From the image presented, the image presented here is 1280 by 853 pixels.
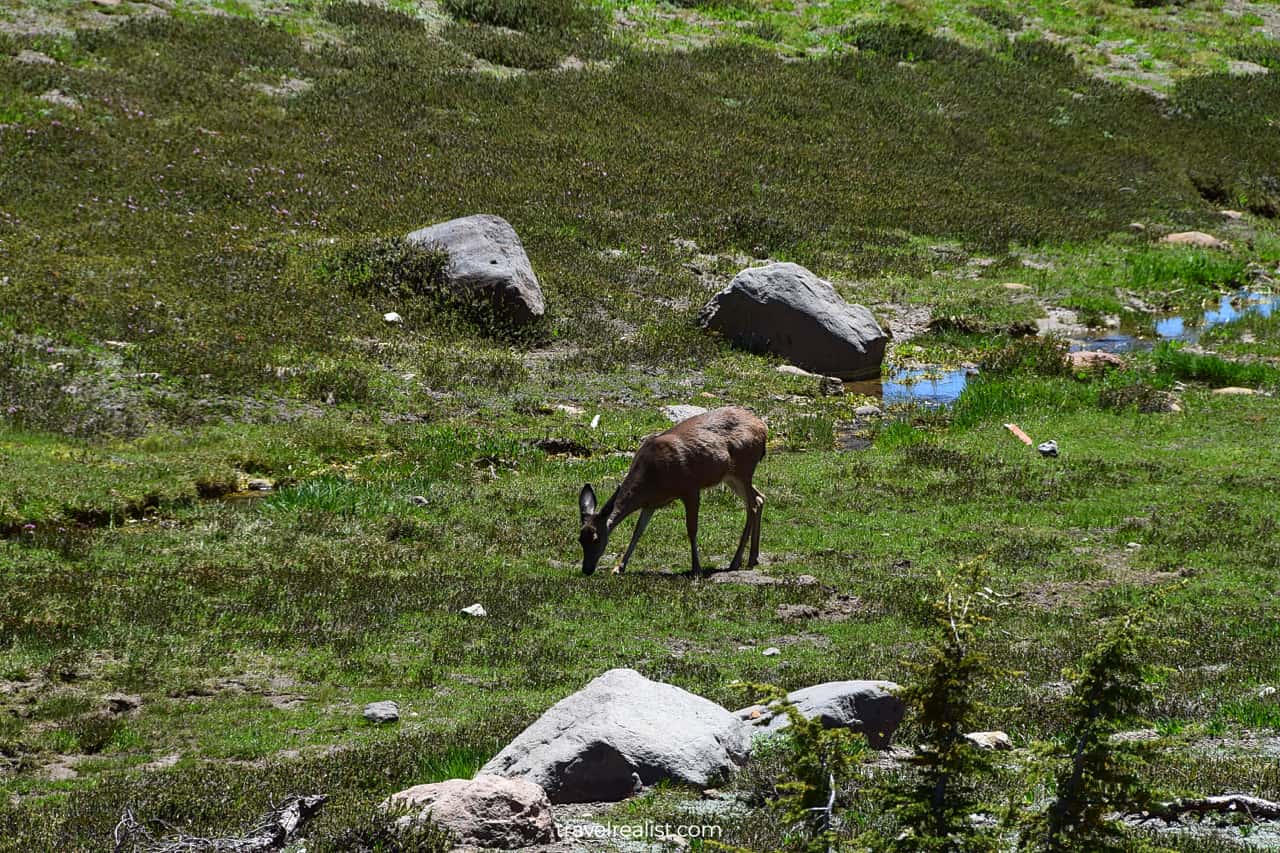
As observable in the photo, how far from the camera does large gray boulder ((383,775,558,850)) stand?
757 cm

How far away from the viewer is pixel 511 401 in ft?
83.0

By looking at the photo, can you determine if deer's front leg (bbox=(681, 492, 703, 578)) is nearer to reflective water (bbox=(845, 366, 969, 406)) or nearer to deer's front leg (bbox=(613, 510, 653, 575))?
deer's front leg (bbox=(613, 510, 653, 575))

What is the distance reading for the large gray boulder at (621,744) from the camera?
877cm

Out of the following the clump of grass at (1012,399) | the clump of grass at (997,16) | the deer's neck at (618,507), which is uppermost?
the clump of grass at (997,16)

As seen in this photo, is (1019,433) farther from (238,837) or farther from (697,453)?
(238,837)

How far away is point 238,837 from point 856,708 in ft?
14.4

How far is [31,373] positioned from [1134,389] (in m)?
20.5

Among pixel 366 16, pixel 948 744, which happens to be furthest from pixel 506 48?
pixel 948 744

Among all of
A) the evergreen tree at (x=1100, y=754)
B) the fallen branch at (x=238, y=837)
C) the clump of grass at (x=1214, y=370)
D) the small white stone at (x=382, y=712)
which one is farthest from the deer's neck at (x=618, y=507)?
the clump of grass at (x=1214, y=370)

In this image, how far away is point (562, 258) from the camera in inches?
1304

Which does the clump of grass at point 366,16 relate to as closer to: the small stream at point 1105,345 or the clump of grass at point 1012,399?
the small stream at point 1105,345

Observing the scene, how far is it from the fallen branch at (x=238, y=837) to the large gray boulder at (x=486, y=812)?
1.72 ft

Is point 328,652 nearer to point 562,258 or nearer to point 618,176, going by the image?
point 562,258

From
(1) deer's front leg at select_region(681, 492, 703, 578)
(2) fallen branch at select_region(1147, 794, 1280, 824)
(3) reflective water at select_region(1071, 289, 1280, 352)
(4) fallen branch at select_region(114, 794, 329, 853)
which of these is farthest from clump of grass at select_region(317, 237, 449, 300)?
(2) fallen branch at select_region(1147, 794, 1280, 824)
